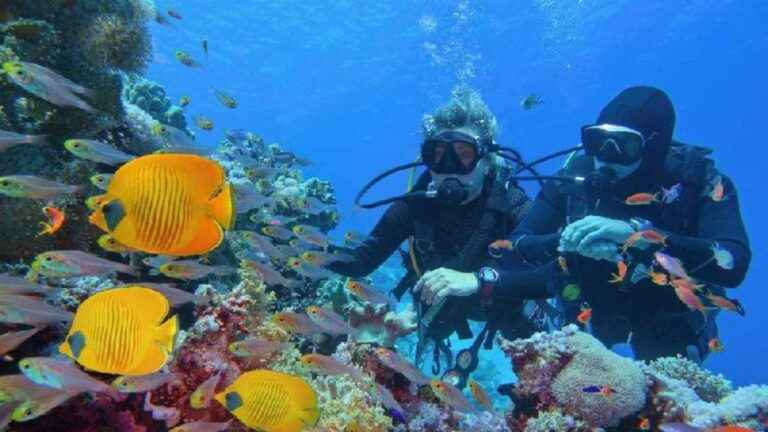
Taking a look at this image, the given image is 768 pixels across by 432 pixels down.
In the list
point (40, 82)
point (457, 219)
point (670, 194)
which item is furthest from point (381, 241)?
point (40, 82)

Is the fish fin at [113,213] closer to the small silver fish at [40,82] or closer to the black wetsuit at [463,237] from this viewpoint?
the small silver fish at [40,82]

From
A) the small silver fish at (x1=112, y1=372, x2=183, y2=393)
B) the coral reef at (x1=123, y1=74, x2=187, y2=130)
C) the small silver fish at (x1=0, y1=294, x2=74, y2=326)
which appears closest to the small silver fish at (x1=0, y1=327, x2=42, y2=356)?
the small silver fish at (x1=0, y1=294, x2=74, y2=326)

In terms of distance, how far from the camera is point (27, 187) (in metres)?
3.30

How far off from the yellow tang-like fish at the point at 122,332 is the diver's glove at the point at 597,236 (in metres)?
3.70

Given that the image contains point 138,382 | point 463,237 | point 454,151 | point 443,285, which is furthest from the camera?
point 463,237

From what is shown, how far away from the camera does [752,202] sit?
73438 mm

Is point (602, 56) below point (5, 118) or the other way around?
the other way around

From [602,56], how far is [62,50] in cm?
4973

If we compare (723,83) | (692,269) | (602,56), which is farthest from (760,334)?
(692,269)

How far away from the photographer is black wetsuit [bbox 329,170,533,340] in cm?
567

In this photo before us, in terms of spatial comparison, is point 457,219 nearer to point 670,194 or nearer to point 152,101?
point 670,194

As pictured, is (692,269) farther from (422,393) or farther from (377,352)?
(377,352)

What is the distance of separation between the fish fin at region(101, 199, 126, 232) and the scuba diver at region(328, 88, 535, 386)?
3.82 m

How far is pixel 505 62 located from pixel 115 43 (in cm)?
4814
